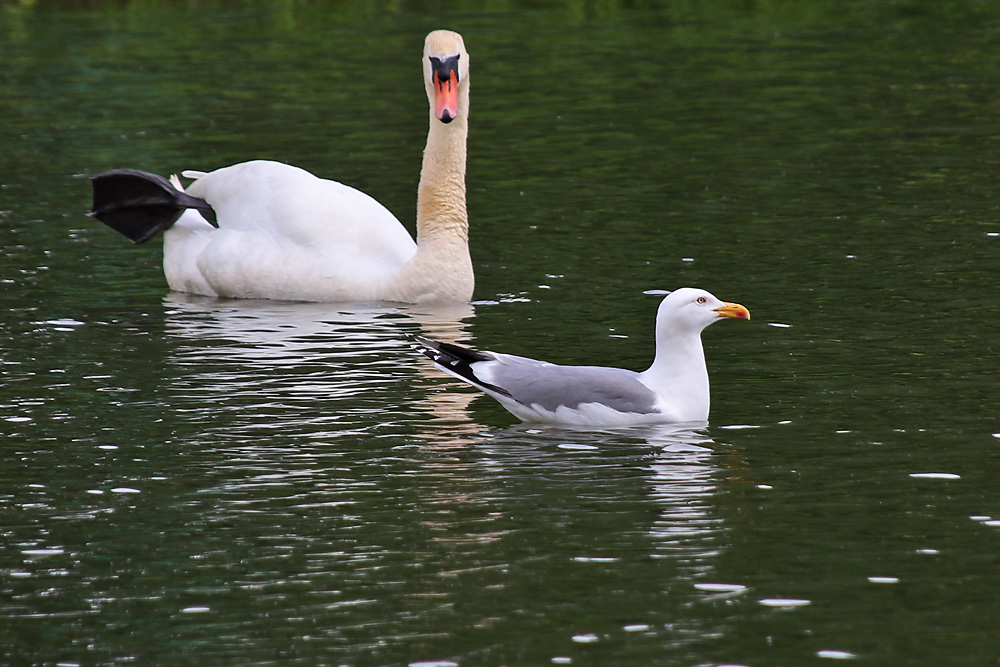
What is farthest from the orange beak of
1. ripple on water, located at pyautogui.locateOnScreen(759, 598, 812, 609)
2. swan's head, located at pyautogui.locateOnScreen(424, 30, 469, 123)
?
ripple on water, located at pyautogui.locateOnScreen(759, 598, 812, 609)

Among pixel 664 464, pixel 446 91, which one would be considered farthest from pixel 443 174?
pixel 664 464

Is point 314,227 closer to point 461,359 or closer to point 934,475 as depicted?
point 461,359

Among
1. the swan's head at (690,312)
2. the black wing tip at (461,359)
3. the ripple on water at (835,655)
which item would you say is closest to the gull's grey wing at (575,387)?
the black wing tip at (461,359)

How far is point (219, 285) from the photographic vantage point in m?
14.7

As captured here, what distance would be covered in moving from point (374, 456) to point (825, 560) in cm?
289

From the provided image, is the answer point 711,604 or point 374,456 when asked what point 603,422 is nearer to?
point 374,456

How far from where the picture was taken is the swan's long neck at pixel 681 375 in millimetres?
10367

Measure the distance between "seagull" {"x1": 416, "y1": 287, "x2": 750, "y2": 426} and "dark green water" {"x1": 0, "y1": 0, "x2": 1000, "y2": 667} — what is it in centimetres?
16

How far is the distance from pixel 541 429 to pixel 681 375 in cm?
90

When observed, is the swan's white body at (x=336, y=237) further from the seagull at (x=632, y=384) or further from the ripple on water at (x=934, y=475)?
the ripple on water at (x=934, y=475)

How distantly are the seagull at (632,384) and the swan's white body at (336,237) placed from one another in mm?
3540

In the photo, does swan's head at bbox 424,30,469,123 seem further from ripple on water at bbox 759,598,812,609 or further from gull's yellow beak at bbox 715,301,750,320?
ripple on water at bbox 759,598,812,609

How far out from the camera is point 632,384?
10.4 meters

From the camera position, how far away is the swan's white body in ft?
46.3
